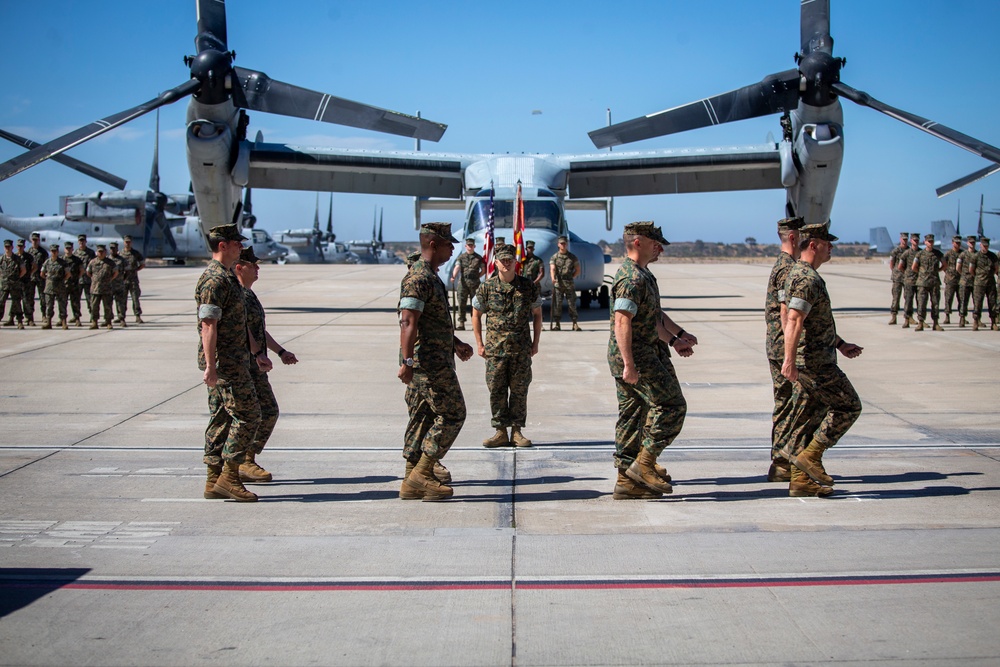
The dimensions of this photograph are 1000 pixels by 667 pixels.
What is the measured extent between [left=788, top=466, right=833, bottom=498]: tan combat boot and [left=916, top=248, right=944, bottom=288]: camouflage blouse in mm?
11126

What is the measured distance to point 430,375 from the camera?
6082 mm

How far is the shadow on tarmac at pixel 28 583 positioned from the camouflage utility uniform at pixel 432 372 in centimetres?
219

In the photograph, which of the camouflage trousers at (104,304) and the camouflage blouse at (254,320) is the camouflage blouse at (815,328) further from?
the camouflage trousers at (104,304)

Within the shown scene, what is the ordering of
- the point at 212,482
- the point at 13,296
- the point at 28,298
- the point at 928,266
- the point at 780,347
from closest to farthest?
the point at 212,482, the point at 780,347, the point at 928,266, the point at 13,296, the point at 28,298

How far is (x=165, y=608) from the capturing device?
4262mm

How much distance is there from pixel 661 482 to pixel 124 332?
12866 millimetres

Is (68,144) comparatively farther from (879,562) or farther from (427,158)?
(879,562)

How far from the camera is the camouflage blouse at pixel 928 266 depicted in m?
15.9

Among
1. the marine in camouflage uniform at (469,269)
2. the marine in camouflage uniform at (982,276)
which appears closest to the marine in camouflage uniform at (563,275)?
the marine in camouflage uniform at (469,269)

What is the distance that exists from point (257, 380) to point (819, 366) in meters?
3.77

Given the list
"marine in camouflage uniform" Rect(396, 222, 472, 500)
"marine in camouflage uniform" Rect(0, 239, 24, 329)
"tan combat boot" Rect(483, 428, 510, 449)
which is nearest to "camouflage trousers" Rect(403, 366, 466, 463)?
"marine in camouflage uniform" Rect(396, 222, 472, 500)

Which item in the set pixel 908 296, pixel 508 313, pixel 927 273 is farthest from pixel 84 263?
pixel 927 273

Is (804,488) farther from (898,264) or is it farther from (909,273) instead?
(898,264)

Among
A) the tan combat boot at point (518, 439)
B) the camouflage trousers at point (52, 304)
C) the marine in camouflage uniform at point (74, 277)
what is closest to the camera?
the tan combat boot at point (518, 439)
